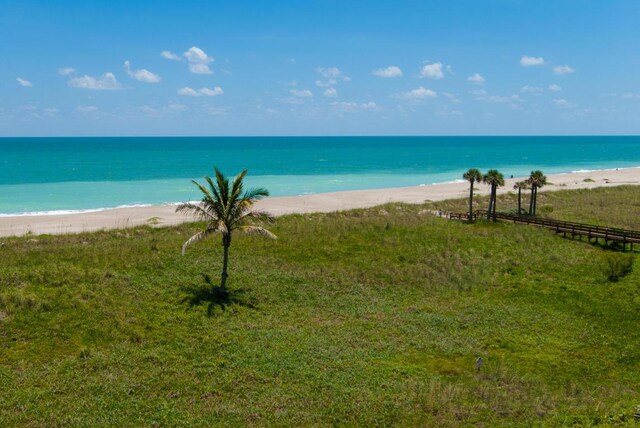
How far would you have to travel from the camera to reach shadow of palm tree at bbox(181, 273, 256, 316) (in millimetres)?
26484

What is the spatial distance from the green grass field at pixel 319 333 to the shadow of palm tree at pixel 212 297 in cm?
12

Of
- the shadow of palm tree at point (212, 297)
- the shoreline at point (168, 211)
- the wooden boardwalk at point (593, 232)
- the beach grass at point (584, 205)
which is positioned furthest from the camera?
the shoreline at point (168, 211)

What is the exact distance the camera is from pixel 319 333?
24.5 metres

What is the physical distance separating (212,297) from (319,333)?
249 inches

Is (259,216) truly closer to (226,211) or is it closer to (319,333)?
(226,211)

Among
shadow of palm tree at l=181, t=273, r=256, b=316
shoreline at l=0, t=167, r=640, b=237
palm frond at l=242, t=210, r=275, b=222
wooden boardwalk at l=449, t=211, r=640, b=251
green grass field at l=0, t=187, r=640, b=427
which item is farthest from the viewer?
shoreline at l=0, t=167, r=640, b=237

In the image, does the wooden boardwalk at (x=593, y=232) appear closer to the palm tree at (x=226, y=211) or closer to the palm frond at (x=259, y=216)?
the palm frond at (x=259, y=216)

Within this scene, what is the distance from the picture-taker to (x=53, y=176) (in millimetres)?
114688

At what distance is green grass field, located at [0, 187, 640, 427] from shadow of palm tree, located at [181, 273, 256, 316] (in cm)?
12

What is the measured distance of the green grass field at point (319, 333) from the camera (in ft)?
58.7

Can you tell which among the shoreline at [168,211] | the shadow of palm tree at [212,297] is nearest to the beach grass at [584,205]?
the shoreline at [168,211]

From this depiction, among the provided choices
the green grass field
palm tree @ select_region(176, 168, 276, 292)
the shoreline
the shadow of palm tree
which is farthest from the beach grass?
the shadow of palm tree

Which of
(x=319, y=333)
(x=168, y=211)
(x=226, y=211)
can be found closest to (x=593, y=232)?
(x=319, y=333)

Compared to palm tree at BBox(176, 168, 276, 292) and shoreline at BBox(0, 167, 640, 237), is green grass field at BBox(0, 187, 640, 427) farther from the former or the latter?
shoreline at BBox(0, 167, 640, 237)
